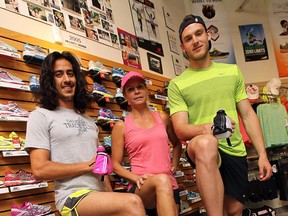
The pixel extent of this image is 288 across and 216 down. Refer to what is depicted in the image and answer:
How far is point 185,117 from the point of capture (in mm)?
2266

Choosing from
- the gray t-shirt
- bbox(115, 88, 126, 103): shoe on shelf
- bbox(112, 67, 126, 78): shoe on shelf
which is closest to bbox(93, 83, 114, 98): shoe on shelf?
bbox(115, 88, 126, 103): shoe on shelf

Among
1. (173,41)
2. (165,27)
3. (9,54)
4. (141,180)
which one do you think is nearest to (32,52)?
(9,54)

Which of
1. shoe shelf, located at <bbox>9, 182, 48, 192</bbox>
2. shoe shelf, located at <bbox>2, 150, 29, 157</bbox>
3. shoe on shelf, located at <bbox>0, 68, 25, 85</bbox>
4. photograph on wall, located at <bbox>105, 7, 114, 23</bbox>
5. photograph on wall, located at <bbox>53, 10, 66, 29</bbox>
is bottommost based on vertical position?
shoe shelf, located at <bbox>9, 182, 48, 192</bbox>

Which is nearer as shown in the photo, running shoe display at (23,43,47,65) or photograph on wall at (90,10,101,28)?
running shoe display at (23,43,47,65)

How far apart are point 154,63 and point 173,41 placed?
1095 millimetres

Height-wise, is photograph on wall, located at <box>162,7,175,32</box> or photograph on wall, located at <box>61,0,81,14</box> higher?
photograph on wall, located at <box>162,7,175,32</box>

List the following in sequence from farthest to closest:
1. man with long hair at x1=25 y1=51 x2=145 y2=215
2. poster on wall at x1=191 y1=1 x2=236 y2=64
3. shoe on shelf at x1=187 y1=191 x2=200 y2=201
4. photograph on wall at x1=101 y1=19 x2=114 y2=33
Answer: poster on wall at x1=191 y1=1 x2=236 y2=64 < shoe on shelf at x1=187 y1=191 x2=200 y2=201 < photograph on wall at x1=101 y1=19 x2=114 y2=33 < man with long hair at x1=25 y1=51 x2=145 y2=215

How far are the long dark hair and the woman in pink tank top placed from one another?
43 cm

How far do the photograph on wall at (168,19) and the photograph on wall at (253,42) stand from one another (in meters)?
1.68

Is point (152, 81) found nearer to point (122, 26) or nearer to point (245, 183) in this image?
point (122, 26)

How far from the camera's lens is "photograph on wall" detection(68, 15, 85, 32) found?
3.60m

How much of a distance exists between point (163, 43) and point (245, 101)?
3365mm

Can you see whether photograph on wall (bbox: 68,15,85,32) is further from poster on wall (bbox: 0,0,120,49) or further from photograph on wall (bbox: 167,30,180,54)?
photograph on wall (bbox: 167,30,180,54)

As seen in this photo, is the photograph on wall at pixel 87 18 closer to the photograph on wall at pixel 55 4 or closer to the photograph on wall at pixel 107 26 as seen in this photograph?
the photograph on wall at pixel 107 26
